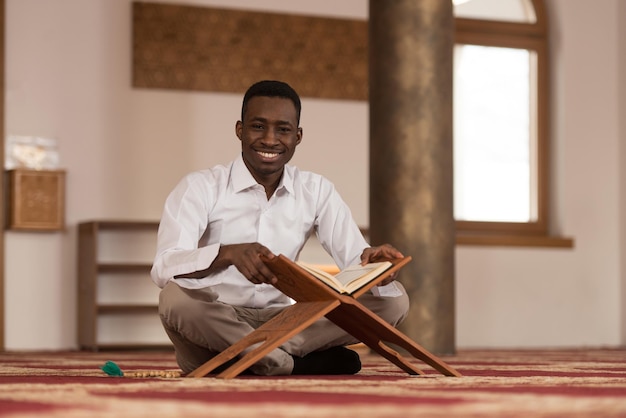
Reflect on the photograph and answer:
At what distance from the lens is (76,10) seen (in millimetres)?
7598

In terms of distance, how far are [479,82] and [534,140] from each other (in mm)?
628

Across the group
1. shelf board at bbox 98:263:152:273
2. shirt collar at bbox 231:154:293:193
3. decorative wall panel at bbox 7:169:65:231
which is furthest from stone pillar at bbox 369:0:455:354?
shirt collar at bbox 231:154:293:193

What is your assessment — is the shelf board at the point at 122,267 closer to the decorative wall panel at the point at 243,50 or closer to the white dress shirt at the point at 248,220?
the decorative wall panel at the point at 243,50

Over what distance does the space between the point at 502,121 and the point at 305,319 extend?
20.0ft

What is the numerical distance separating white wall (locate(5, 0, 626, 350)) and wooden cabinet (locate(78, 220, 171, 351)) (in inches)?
5.5

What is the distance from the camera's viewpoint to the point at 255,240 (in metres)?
3.44

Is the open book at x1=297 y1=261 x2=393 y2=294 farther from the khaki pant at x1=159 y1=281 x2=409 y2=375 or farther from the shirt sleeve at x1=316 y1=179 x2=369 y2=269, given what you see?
the shirt sleeve at x1=316 y1=179 x2=369 y2=269

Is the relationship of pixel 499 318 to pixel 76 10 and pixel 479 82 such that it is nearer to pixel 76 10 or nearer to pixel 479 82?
pixel 479 82

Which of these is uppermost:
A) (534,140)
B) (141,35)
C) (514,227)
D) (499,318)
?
(141,35)

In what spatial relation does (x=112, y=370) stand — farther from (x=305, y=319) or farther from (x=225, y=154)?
(x=225, y=154)

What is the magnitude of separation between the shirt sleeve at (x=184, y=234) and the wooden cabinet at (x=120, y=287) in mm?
3995

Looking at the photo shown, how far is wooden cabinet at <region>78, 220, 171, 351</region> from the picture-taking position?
7348 millimetres

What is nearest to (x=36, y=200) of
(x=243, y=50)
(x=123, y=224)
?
(x=123, y=224)

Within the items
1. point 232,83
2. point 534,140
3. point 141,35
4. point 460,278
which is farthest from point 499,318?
point 141,35
